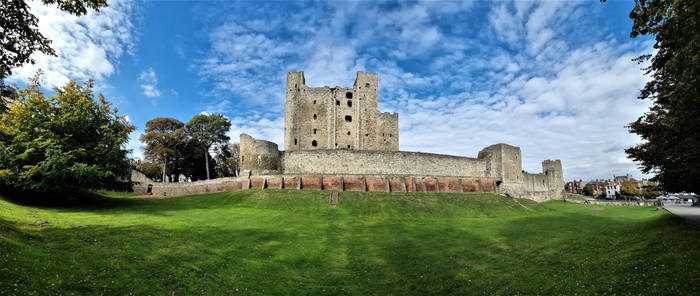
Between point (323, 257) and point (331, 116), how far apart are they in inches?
1321

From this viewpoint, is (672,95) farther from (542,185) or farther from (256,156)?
(542,185)

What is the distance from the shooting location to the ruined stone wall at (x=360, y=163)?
35.5 meters

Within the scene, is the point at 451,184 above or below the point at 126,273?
above

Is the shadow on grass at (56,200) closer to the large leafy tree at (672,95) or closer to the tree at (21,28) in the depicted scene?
the tree at (21,28)

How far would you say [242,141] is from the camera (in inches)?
1406

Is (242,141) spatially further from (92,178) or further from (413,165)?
(413,165)

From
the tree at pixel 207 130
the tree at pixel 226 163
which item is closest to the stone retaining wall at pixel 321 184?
the tree at pixel 207 130

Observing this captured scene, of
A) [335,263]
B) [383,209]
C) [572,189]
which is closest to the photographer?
[335,263]

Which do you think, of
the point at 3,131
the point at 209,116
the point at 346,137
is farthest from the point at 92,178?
the point at 346,137

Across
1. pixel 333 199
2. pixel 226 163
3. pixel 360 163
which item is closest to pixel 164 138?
pixel 226 163

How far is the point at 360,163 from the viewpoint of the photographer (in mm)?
35875

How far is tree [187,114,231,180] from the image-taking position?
146 ft

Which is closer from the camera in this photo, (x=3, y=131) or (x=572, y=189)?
(x=3, y=131)

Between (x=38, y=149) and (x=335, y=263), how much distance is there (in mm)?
19409
